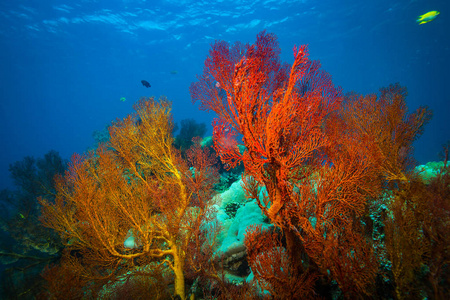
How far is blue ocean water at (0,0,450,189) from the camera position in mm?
27922

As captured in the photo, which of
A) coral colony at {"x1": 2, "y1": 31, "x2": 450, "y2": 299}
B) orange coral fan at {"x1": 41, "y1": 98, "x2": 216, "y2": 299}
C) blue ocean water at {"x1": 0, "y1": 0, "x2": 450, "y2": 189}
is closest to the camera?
coral colony at {"x1": 2, "y1": 31, "x2": 450, "y2": 299}

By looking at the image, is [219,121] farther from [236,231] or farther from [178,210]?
[236,231]

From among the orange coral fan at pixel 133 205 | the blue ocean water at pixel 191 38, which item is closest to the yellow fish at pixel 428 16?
the orange coral fan at pixel 133 205

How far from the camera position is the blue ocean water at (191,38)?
27.9 metres

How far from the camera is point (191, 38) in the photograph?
39.4m

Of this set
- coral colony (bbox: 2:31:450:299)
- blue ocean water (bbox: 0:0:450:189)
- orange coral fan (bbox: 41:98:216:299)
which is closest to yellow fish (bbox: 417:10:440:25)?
coral colony (bbox: 2:31:450:299)

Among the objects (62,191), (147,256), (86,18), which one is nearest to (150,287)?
(147,256)

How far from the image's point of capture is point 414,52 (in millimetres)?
42031

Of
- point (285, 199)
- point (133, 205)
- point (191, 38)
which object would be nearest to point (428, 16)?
point (285, 199)

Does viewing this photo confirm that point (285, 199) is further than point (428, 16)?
No

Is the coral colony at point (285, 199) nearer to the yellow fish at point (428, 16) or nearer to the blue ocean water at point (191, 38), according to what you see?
the yellow fish at point (428, 16)

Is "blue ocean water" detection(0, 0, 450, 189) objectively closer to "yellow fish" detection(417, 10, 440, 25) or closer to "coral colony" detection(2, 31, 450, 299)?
"coral colony" detection(2, 31, 450, 299)

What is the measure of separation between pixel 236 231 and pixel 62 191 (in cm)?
517

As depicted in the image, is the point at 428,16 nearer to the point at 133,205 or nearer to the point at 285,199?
the point at 285,199
